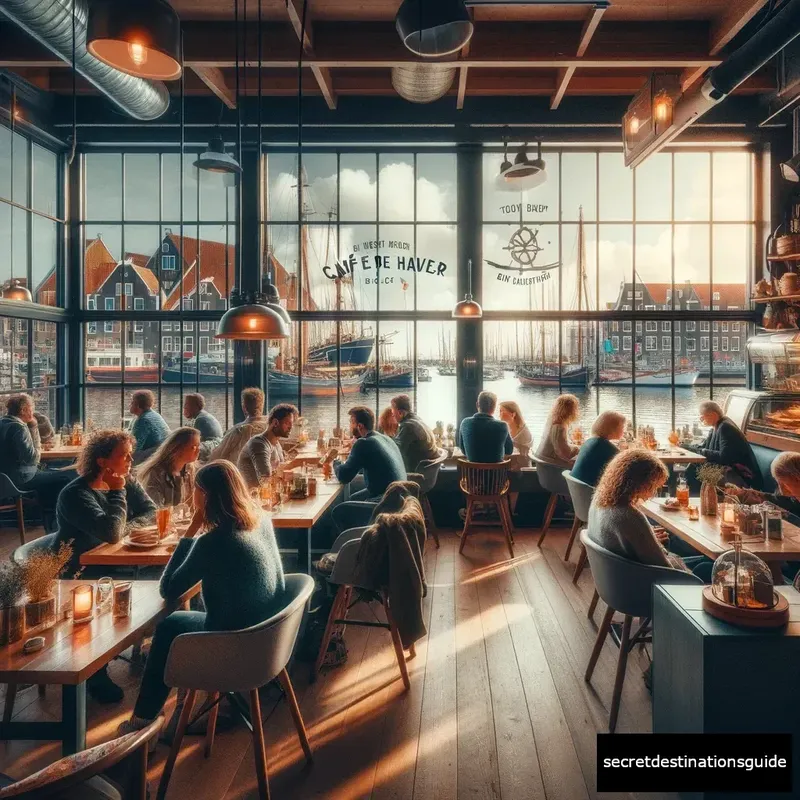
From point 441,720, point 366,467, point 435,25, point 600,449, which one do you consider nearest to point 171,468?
point 366,467

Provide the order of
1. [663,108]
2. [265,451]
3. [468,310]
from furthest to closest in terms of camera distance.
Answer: [468,310]
[663,108]
[265,451]

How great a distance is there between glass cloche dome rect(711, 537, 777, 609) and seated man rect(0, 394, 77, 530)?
5.34 meters

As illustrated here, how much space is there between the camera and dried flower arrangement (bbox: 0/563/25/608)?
2055 millimetres

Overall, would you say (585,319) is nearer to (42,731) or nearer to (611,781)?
(611,781)

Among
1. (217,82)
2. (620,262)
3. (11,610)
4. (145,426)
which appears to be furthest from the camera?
(620,262)

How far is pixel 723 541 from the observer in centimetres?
311

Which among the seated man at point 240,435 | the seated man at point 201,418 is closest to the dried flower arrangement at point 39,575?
the seated man at point 240,435

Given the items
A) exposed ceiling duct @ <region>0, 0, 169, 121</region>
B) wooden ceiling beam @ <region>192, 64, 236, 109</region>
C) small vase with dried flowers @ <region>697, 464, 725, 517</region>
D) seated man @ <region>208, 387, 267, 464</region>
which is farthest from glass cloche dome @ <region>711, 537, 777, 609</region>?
wooden ceiling beam @ <region>192, 64, 236, 109</region>

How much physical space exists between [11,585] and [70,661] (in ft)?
1.35

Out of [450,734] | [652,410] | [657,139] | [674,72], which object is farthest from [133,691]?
[652,410]

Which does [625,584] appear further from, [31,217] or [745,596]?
[31,217]

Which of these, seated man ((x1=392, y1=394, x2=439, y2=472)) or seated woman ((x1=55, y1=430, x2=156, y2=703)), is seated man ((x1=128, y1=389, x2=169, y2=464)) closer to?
seated man ((x1=392, y1=394, x2=439, y2=472))

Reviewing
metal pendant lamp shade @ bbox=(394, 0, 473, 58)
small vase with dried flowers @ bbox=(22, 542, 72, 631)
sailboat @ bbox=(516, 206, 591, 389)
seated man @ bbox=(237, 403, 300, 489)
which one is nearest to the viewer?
small vase with dried flowers @ bbox=(22, 542, 72, 631)

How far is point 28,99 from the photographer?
6750 mm
